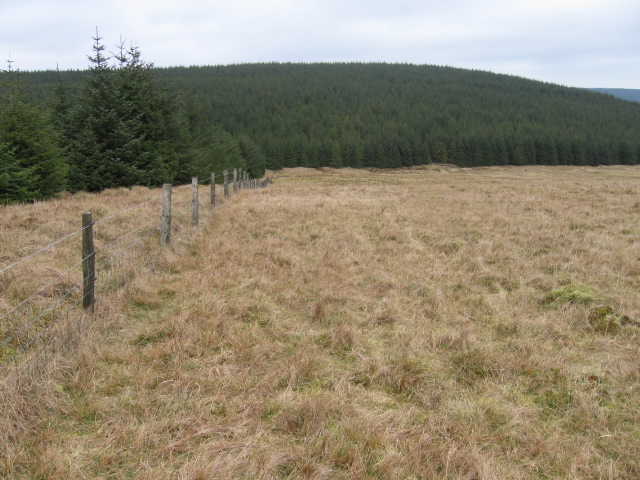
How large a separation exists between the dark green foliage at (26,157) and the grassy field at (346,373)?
8989 mm

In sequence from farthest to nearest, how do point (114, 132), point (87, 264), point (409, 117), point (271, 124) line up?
point (409, 117) < point (271, 124) < point (114, 132) < point (87, 264)

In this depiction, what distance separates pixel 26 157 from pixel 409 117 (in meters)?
120

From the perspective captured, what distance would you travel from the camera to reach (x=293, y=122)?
114125 millimetres

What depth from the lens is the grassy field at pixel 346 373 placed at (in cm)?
287

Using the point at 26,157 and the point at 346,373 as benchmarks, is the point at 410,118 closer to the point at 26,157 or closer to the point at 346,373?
the point at 26,157

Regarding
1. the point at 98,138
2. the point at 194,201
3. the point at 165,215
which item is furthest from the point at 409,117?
the point at 165,215

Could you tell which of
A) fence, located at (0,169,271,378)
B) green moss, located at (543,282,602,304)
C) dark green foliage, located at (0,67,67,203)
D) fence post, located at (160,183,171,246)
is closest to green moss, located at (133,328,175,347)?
fence, located at (0,169,271,378)

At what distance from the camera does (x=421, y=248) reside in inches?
364

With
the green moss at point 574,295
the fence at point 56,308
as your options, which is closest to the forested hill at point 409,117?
the fence at point 56,308

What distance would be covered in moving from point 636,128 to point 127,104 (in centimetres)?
14548

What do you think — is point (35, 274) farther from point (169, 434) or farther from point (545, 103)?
point (545, 103)

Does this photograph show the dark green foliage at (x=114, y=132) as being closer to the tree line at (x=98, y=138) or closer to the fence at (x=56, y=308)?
the tree line at (x=98, y=138)

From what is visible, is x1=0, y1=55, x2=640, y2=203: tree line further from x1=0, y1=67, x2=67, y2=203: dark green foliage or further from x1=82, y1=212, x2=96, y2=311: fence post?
x1=82, y1=212, x2=96, y2=311: fence post

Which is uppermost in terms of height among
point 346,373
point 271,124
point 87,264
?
point 271,124
